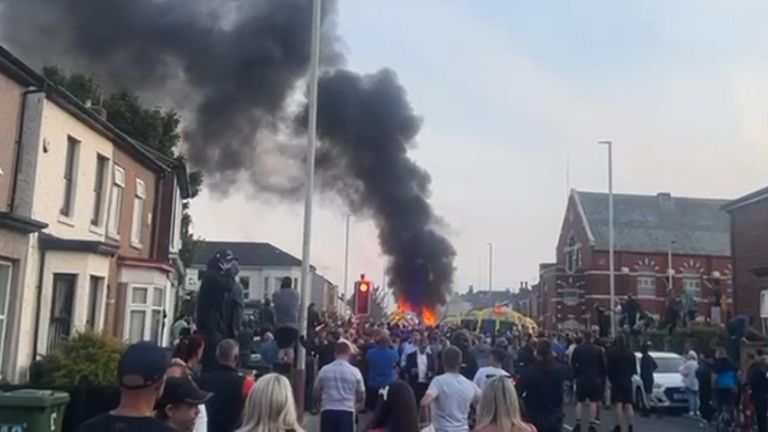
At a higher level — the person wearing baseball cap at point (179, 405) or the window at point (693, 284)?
the window at point (693, 284)

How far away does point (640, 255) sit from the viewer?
5444 cm

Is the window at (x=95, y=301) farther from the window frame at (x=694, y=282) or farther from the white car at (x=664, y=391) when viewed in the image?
the window frame at (x=694, y=282)

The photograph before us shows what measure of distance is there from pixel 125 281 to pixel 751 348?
14.8 meters

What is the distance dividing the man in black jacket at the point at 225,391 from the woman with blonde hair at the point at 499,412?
1996 mm

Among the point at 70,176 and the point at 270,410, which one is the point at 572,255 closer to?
the point at 70,176

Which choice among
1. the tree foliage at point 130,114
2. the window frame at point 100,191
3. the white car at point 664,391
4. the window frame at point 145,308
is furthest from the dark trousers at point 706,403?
the tree foliage at point 130,114

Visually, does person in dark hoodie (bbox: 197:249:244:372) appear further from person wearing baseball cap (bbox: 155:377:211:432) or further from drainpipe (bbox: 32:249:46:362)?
drainpipe (bbox: 32:249:46:362)

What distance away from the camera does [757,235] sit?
3359 cm

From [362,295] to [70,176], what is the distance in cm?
679

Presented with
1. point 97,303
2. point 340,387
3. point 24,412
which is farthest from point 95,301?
point 24,412

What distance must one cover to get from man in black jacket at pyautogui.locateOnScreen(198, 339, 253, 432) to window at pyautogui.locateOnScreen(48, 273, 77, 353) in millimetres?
10068

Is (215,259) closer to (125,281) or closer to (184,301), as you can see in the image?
(125,281)

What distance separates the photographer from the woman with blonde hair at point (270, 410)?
414 cm

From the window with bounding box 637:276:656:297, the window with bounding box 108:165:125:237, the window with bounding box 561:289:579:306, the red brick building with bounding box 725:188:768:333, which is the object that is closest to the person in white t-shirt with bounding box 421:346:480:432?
the window with bounding box 108:165:125:237
